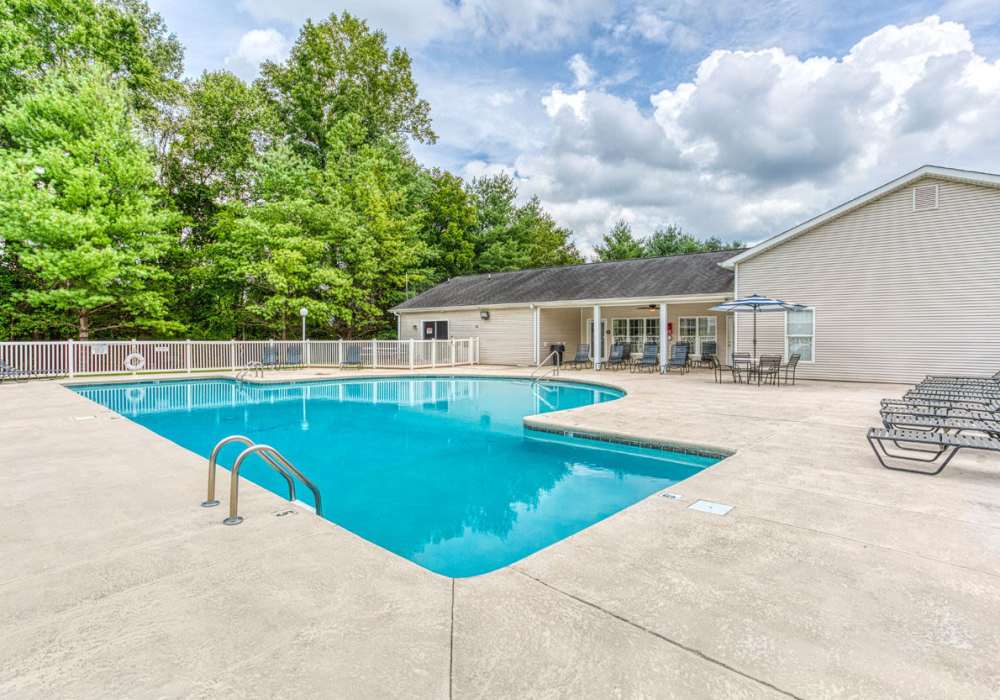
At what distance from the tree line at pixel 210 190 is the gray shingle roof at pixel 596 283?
2.85 meters

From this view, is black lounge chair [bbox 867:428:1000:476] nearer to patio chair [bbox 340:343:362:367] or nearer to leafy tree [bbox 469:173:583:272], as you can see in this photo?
patio chair [bbox 340:343:362:367]

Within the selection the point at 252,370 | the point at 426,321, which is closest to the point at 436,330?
the point at 426,321

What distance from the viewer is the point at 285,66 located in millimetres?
26500

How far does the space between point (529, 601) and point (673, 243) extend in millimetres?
36145

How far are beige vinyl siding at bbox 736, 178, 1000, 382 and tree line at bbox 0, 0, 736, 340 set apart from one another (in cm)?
1542

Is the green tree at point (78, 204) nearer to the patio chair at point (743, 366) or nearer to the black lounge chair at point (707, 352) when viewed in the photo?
the patio chair at point (743, 366)

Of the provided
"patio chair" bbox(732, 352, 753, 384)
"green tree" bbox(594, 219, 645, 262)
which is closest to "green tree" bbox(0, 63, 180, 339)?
"patio chair" bbox(732, 352, 753, 384)

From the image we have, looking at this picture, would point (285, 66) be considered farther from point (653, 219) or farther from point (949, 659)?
point (949, 659)

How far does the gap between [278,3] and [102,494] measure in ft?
67.9

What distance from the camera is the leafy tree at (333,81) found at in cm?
2617

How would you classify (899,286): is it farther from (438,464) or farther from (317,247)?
(317,247)

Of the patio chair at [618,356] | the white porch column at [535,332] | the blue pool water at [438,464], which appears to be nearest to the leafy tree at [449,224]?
the white porch column at [535,332]

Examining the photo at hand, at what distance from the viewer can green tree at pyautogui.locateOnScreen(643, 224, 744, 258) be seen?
113ft

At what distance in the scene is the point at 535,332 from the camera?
17.7 meters
